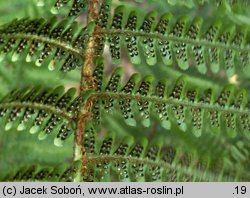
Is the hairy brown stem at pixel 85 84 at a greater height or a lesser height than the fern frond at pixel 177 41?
lesser

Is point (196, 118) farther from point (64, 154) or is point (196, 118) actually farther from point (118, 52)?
point (64, 154)

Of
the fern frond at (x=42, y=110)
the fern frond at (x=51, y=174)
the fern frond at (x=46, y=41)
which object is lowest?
the fern frond at (x=51, y=174)

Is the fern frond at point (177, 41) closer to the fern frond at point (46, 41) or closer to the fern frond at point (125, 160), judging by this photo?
the fern frond at point (46, 41)

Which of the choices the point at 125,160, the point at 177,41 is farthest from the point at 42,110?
the point at 177,41

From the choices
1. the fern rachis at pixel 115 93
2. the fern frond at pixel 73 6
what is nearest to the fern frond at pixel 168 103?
the fern rachis at pixel 115 93

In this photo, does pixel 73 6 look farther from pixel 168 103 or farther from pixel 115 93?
pixel 168 103

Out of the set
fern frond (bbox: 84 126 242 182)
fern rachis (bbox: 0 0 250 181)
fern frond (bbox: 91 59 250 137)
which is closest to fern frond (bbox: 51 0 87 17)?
fern rachis (bbox: 0 0 250 181)

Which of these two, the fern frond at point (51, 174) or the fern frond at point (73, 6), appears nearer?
the fern frond at point (51, 174)
